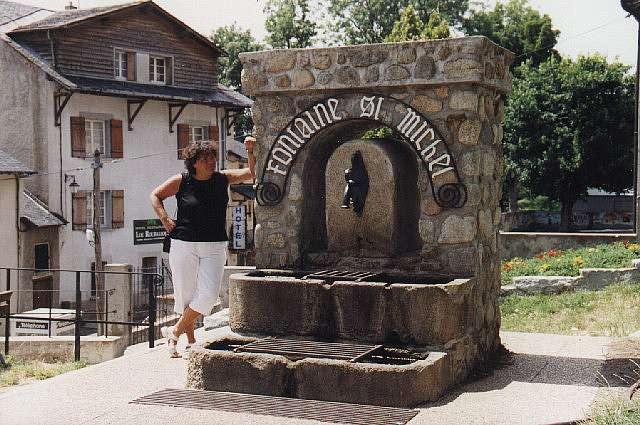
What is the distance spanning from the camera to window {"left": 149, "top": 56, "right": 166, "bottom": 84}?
111ft

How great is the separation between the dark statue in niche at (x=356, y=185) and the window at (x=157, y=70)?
2645cm

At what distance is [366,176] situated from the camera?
8.49 metres

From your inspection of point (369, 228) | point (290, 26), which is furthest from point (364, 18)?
point (369, 228)

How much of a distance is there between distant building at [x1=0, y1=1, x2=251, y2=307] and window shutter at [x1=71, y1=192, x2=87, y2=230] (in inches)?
1.3

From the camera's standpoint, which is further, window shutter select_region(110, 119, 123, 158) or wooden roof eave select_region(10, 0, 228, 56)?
window shutter select_region(110, 119, 123, 158)

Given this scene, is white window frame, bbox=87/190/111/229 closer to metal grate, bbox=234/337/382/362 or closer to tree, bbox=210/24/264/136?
tree, bbox=210/24/264/136

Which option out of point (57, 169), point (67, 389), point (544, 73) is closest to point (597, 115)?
point (544, 73)

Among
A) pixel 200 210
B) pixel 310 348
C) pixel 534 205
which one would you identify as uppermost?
pixel 200 210

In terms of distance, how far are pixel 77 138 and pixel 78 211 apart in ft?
7.69

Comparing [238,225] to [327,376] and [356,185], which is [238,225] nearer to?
[356,185]

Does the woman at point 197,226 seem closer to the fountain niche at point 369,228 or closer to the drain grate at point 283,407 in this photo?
the fountain niche at point 369,228

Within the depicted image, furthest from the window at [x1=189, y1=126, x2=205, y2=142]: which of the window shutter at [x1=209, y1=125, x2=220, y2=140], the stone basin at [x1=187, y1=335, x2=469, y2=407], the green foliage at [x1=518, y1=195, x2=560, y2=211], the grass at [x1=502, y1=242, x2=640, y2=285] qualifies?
the stone basin at [x1=187, y1=335, x2=469, y2=407]

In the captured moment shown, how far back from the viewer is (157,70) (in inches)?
1350

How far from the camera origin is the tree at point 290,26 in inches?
1841
